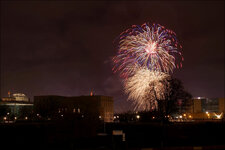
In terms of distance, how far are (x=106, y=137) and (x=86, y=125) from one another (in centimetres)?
206

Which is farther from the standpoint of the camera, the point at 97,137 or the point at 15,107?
the point at 15,107

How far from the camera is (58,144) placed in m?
23.1

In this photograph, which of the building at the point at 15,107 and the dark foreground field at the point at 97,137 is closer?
the dark foreground field at the point at 97,137

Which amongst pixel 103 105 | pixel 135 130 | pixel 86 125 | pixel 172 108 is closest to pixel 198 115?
pixel 172 108

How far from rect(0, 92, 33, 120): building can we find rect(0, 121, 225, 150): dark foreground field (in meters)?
76.2

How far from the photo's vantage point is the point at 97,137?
Answer: 951 inches

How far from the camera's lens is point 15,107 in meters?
147

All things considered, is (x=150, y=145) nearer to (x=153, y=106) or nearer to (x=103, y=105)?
(x=153, y=106)

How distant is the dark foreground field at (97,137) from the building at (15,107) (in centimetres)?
7619

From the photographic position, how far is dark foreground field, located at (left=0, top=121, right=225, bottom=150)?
74.6 ft

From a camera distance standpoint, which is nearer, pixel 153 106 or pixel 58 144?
pixel 58 144

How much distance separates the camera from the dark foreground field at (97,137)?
22.7m

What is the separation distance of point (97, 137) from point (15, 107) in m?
132

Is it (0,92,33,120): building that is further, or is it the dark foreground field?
(0,92,33,120): building
